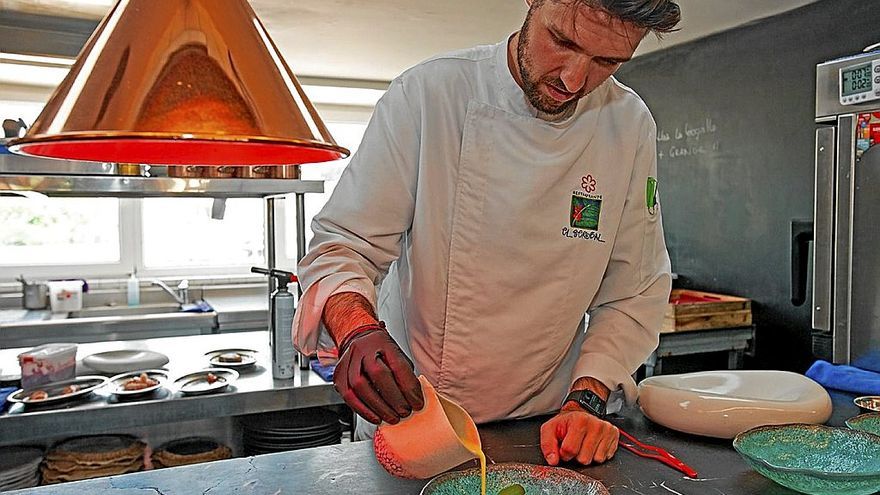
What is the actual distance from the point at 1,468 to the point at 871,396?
2313mm

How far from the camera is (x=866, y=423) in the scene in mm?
1291

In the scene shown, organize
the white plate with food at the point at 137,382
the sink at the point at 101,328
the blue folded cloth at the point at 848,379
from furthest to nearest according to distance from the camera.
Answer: the sink at the point at 101,328, the white plate with food at the point at 137,382, the blue folded cloth at the point at 848,379

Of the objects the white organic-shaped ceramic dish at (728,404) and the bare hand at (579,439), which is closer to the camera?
the bare hand at (579,439)

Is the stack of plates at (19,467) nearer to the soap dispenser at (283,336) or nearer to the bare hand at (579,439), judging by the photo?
the soap dispenser at (283,336)

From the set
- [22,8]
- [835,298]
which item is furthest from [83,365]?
[835,298]

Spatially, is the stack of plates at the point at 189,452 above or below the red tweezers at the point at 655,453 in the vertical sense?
below

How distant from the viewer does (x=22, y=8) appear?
10.9ft

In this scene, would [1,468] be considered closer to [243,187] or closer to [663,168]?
[243,187]

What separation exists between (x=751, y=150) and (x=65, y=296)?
3989mm

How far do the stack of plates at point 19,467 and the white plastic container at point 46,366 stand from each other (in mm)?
213

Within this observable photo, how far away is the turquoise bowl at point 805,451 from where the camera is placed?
1.02 metres

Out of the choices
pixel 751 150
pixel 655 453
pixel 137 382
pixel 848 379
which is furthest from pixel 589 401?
pixel 751 150

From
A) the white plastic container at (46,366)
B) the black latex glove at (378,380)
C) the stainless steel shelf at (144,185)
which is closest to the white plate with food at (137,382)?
the white plastic container at (46,366)

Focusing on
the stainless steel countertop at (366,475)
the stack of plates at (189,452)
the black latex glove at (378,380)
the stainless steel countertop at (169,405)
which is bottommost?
the stack of plates at (189,452)
